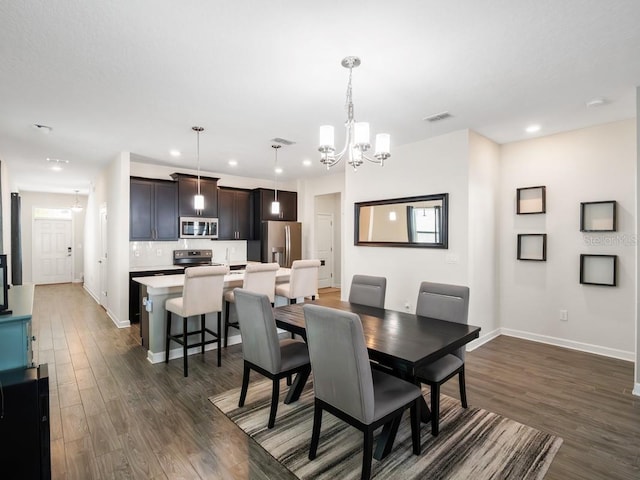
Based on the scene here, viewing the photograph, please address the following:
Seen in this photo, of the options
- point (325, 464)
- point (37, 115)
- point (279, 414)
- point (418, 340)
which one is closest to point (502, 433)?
point (418, 340)

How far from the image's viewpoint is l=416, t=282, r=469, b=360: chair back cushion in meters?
2.72

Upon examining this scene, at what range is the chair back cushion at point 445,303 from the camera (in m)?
2.72

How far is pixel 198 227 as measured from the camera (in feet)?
20.6

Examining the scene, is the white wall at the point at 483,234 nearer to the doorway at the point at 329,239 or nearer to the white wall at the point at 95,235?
the doorway at the point at 329,239

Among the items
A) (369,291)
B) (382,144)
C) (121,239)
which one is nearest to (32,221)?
(121,239)

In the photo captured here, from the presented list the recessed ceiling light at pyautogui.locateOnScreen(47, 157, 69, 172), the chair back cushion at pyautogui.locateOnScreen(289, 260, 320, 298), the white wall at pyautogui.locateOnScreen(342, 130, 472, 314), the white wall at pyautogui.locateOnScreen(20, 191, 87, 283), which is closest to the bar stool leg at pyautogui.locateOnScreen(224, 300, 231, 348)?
the chair back cushion at pyautogui.locateOnScreen(289, 260, 320, 298)

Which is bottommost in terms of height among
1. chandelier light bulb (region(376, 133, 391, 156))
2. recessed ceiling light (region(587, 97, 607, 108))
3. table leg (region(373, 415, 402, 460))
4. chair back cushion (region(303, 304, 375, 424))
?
table leg (region(373, 415, 402, 460))

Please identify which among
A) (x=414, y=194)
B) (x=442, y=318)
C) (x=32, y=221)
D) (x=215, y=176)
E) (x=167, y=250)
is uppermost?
(x=215, y=176)

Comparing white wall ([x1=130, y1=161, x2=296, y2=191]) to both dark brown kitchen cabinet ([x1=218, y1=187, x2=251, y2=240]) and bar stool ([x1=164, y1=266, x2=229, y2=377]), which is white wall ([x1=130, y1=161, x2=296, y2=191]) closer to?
dark brown kitchen cabinet ([x1=218, y1=187, x2=251, y2=240])

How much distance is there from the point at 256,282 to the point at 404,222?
2180mm

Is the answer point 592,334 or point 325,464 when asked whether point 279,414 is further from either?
point 592,334

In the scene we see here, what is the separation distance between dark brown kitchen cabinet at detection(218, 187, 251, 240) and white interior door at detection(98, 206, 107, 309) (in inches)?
84.5

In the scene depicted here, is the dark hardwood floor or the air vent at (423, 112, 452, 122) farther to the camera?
the air vent at (423, 112, 452, 122)

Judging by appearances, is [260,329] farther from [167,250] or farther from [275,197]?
[275,197]
